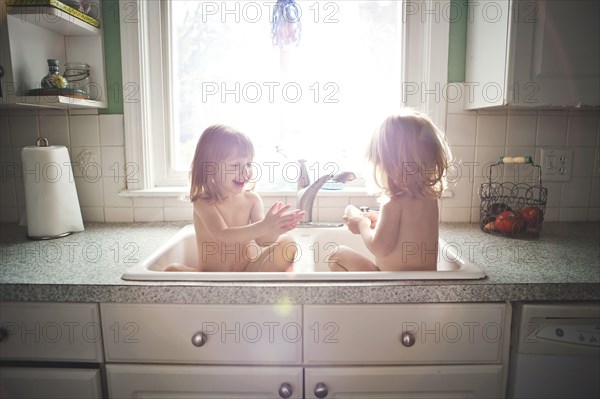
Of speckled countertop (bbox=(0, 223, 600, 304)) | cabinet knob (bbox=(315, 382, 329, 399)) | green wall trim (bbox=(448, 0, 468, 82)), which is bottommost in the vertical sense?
cabinet knob (bbox=(315, 382, 329, 399))

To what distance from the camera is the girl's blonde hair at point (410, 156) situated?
1.01 m

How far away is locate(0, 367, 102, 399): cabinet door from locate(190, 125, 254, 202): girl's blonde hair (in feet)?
1.59

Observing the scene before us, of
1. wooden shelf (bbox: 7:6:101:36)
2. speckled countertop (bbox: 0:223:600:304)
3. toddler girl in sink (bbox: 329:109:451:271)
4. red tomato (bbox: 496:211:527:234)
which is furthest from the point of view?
red tomato (bbox: 496:211:527:234)

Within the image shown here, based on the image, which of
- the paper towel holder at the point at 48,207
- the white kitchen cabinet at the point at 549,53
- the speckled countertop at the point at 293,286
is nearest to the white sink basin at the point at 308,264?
the speckled countertop at the point at 293,286

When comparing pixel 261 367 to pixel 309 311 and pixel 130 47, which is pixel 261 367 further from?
pixel 130 47

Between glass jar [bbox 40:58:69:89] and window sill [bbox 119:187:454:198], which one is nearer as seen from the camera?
glass jar [bbox 40:58:69:89]

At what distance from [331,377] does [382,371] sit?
0.38 ft

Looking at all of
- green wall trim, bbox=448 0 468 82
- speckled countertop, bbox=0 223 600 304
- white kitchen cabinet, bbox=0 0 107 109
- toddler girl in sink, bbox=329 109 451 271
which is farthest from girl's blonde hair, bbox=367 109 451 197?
white kitchen cabinet, bbox=0 0 107 109

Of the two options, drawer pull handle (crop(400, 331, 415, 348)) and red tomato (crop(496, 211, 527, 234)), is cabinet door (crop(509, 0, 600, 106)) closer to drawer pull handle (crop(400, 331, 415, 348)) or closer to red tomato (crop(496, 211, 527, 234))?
red tomato (crop(496, 211, 527, 234))

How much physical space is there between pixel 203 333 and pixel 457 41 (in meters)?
1.22

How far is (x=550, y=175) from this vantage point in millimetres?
1426

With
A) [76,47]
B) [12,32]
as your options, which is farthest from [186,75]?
[12,32]

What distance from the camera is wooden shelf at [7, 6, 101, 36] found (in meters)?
1.09

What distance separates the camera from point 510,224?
1262mm
